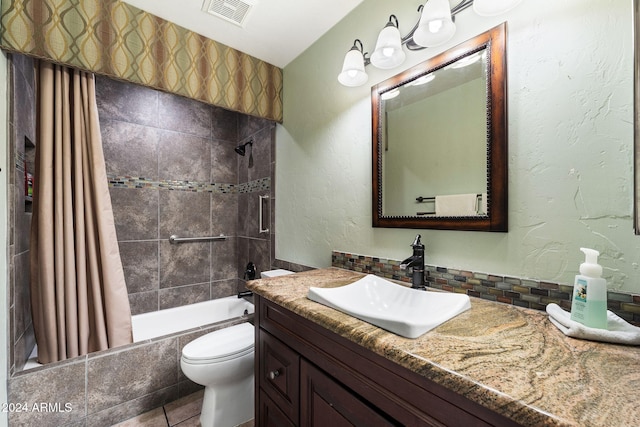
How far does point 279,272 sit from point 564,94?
5.80 feet

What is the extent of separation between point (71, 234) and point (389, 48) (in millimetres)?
1966

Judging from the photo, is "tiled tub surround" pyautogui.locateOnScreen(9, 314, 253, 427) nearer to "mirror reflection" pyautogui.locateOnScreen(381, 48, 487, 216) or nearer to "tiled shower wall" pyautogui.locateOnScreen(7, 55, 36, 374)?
"tiled shower wall" pyautogui.locateOnScreen(7, 55, 36, 374)

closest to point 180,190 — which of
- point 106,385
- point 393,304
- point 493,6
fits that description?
point 106,385

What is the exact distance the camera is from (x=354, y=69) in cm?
138

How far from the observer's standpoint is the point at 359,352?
2.37ft

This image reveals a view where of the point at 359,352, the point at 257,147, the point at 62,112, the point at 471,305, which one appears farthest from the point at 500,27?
the point at 62,112

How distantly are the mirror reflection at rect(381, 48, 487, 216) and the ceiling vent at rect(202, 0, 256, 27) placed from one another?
97 centimetres

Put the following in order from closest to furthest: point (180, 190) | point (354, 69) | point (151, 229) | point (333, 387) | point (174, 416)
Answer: point (333, 387) → point (354, 69) → point (174, 416) → point (151, 229) → point (180, 190)

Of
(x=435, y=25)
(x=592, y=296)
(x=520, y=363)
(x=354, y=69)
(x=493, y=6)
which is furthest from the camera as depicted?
(x=354, y=69)

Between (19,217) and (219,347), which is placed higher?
(19,217)

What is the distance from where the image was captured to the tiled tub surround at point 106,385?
134 centimetres

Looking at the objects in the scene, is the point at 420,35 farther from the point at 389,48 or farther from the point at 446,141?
the point at 446,141

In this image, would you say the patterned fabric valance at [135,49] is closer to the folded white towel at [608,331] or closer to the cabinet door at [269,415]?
the cabinet door at [269,415]

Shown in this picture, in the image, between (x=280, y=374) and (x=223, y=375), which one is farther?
(x=223, y=375)
